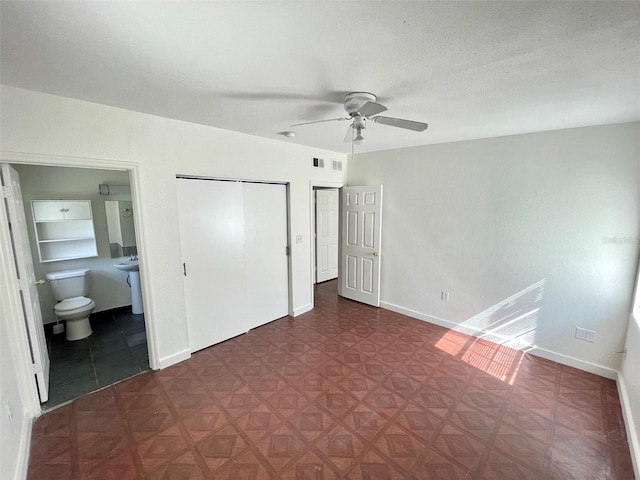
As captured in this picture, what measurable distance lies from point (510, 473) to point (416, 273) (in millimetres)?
2397

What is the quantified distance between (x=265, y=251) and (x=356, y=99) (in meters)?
2.29

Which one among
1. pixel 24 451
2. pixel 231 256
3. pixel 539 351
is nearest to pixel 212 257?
pixel 231 256

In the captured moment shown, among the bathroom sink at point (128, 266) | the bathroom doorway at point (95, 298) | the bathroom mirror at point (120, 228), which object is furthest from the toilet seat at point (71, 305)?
the bathroom mirror at point (120, 228)

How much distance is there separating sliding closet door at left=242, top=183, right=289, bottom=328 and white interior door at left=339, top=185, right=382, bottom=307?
1.17m

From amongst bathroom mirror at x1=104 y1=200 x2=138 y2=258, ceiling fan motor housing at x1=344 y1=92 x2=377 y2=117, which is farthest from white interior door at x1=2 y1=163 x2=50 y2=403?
ceiling fan motor housing at x1=344 y1=92 x2=377 y2=117

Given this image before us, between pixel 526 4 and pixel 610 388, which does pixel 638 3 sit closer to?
pixel 526 4

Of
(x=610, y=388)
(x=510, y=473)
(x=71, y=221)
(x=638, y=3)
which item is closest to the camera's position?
(x=638, y=3)

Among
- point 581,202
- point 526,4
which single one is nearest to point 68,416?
point 526,4

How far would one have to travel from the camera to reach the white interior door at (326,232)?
539 cm

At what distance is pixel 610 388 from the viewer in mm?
2486

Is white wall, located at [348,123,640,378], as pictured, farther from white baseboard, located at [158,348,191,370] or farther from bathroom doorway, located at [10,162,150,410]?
bathroom doorway, located at [10,162,150,410]

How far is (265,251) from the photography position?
3.64 meters

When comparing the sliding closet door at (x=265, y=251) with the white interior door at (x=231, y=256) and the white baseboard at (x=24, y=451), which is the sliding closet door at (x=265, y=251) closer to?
the white interior door at (x=231, y=256)

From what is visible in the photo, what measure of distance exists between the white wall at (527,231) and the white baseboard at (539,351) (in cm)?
1
